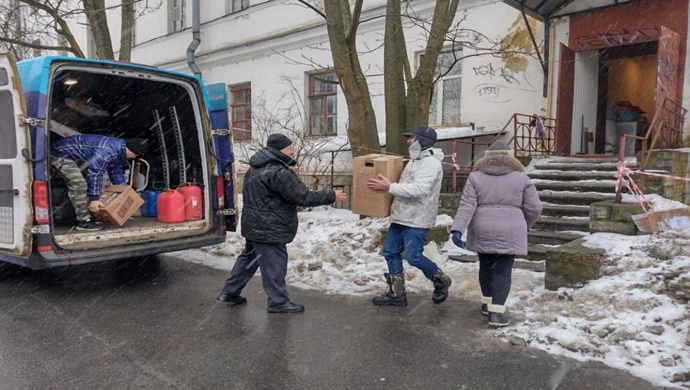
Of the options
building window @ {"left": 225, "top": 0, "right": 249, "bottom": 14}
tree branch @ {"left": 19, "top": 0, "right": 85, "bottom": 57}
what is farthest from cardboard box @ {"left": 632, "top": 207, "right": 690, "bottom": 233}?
building window @ {"left": 225, "top": 0, "right": 249, "bottom": 14}

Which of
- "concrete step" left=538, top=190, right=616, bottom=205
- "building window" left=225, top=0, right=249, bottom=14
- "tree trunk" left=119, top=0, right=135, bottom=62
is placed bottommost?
"concrete step" left=538, top=190, right=616, bottom=205

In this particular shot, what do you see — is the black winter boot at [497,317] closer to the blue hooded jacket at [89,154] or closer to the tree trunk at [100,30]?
the blue hooded jacket at [89,154]

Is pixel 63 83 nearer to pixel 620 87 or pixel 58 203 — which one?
pixel 58 203

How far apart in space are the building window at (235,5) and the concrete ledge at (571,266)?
526 inches

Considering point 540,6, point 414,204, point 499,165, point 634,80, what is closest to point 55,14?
point 540,6

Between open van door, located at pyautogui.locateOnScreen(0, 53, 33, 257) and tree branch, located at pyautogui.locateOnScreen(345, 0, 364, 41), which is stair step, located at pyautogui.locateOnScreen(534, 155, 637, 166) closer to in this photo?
tree branch, located at pyautogui.locateOnScreen(345, 0, 364, 41)

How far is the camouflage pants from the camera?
18.2 ft

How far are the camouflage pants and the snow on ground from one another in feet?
5.83

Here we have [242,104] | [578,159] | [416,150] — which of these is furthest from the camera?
[242,104]

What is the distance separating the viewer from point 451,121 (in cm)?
1162

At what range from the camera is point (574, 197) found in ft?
24.0

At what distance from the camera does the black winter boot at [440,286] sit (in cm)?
482

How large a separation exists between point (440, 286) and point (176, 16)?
16.5m

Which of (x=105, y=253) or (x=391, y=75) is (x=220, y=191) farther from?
(x=391, y=75)
